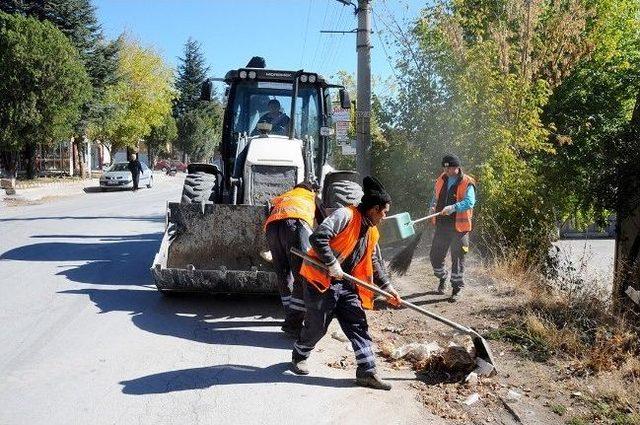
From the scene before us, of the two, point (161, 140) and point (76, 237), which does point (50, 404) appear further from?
point (161, 140)

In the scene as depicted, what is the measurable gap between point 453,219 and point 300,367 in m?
3.43

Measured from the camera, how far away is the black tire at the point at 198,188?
863cm

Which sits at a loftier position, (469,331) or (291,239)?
(291,239)

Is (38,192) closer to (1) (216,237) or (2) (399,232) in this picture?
(1) (216,237)

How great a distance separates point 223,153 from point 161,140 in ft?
179

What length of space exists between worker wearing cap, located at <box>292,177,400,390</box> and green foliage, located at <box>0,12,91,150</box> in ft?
84.6

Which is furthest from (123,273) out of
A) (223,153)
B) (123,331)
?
(123,331)

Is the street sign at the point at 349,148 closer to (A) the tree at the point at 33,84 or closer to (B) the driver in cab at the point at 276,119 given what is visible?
(B) the driver in cab at the point at 276,119

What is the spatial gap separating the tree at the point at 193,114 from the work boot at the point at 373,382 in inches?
2354

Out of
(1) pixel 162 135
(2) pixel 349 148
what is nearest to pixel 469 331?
(2) pixel 349 148

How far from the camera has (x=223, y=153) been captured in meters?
9.57

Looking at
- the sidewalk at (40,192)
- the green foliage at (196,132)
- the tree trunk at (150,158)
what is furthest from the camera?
the green foliage at (196,132)

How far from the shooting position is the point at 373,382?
199 inches

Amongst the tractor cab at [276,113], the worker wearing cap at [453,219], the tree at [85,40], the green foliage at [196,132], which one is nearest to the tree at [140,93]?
the tree at [85,40]
